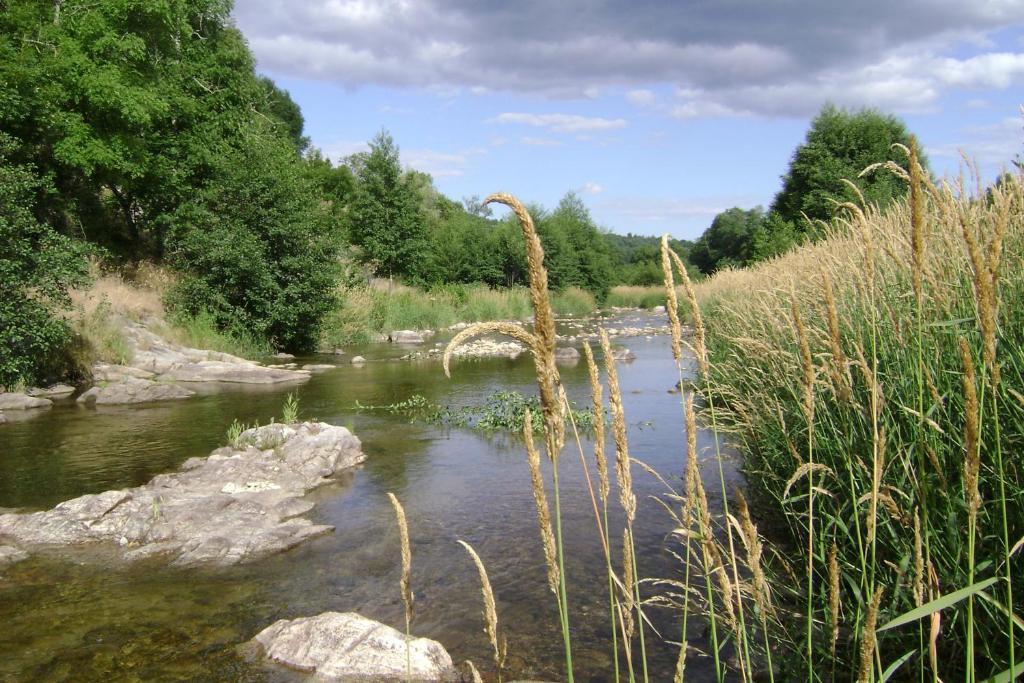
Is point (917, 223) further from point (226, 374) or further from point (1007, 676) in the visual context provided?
point (226, 374)

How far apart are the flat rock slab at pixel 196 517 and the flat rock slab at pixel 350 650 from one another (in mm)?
2092

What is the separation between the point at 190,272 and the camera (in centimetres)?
2344

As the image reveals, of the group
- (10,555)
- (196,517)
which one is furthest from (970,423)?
(10,555)

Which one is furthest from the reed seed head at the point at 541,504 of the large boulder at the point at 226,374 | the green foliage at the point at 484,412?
the large boulder at the point at 226,374

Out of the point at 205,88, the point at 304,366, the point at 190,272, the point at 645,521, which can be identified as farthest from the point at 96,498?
the point at 205,88

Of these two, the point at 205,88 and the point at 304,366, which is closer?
the point at 304,366

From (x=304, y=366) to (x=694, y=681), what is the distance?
17.9 meters

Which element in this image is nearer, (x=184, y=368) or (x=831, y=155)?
(x=184, y=368)

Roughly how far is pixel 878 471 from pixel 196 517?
7.79 metres

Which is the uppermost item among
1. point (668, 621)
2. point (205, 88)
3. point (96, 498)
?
point (205, 88)

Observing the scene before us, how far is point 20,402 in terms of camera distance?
15.0 m

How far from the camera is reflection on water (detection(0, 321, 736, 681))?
18.6 ft

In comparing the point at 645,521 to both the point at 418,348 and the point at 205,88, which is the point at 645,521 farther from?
the point at 205,88

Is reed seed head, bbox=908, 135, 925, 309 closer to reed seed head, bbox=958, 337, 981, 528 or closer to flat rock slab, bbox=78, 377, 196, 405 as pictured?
reed seed head, bbox=958, 337, 981, 528
